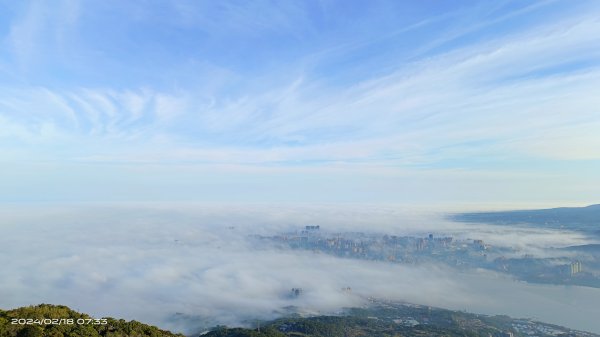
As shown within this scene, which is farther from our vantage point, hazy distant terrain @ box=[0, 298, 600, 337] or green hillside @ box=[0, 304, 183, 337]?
hazy distant terrain @ box=[0, 298, 600, 337]

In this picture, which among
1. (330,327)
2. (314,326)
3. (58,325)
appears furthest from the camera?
(330,327)

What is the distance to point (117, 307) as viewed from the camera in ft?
650

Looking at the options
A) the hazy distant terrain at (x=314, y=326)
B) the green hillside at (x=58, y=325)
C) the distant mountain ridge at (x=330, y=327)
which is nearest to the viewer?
the green hillside at (x=58, y=325)

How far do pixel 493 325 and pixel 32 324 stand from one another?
18477 centimetres

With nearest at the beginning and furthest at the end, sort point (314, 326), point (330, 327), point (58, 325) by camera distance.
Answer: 1. point (58, 325)
2. point (314, 326)
3. point (330, 327)

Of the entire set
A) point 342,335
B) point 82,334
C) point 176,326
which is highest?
point 82,334

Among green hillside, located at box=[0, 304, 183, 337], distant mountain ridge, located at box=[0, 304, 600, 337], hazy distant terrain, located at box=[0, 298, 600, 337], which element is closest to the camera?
green hillside, located at box=[0, 304, 183, 337]

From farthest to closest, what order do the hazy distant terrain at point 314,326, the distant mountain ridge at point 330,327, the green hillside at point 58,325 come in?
the distant mountain ridge at point 330,327 → the hazy distant terrain at point 314,326 → the green hillside at point 58,325

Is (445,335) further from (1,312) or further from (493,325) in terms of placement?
(1,312)

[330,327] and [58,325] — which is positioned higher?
[58,325]

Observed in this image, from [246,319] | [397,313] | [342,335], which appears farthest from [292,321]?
[397,313]

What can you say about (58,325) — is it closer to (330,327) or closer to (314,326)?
(314,326)

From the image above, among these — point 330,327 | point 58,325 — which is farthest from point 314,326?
point 58,325

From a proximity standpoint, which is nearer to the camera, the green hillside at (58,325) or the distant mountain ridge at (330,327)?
the green hillside at (58,325)
